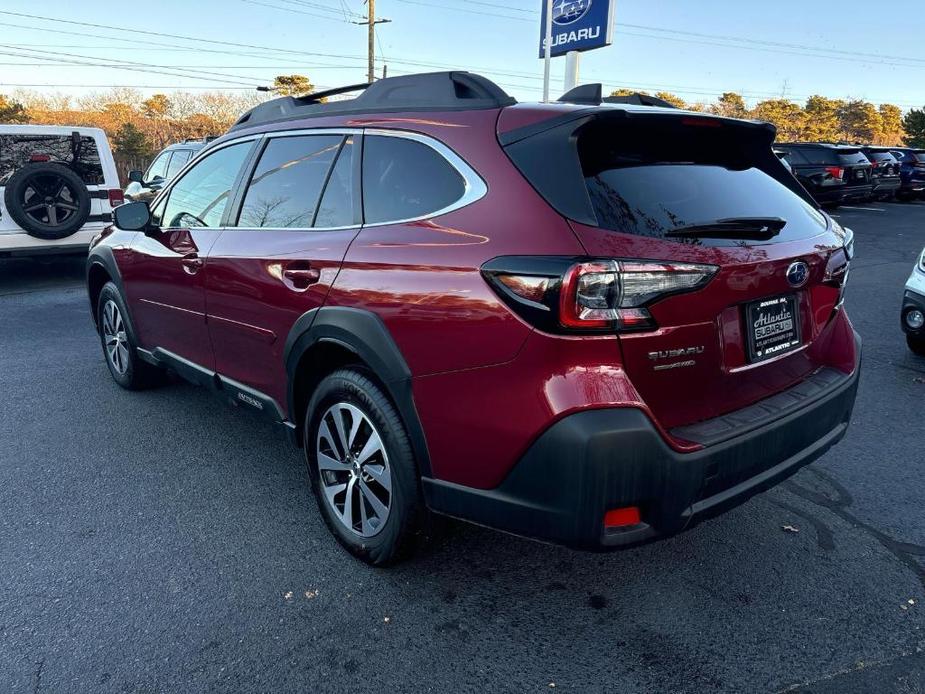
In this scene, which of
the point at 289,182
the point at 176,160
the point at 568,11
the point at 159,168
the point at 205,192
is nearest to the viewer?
the point at 289,182

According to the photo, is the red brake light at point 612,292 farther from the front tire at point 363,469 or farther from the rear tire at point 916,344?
the rear tire at point 916,344

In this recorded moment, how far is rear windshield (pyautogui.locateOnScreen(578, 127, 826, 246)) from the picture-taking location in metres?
2.17

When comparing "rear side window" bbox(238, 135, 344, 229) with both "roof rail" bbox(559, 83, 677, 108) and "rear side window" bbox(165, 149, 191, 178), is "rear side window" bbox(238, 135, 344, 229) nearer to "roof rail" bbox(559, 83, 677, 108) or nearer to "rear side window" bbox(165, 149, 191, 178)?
"roof rail" bbox(559, 83, 677, 108)

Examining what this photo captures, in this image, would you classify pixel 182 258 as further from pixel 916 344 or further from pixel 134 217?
pixel 916 344

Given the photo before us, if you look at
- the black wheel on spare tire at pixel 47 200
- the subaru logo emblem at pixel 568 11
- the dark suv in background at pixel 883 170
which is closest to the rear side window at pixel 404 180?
the black wheel on spare tire at pixel 47 200

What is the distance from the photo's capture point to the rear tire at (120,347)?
15.5 ft

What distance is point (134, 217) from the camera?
413 centimetres

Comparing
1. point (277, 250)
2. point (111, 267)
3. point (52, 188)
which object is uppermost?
point (277, 250)

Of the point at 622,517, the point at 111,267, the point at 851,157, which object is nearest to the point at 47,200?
the point at 111,267

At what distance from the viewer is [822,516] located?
→ 3.18 meters

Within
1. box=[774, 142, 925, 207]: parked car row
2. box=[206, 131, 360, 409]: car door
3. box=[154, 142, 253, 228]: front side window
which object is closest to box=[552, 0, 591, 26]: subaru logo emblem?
box=[774, 142, 925, 207]: parked car row

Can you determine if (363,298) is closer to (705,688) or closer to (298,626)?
(298,626)

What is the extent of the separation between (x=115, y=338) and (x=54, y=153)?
5.27m

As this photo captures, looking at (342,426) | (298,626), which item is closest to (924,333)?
(342,426)
